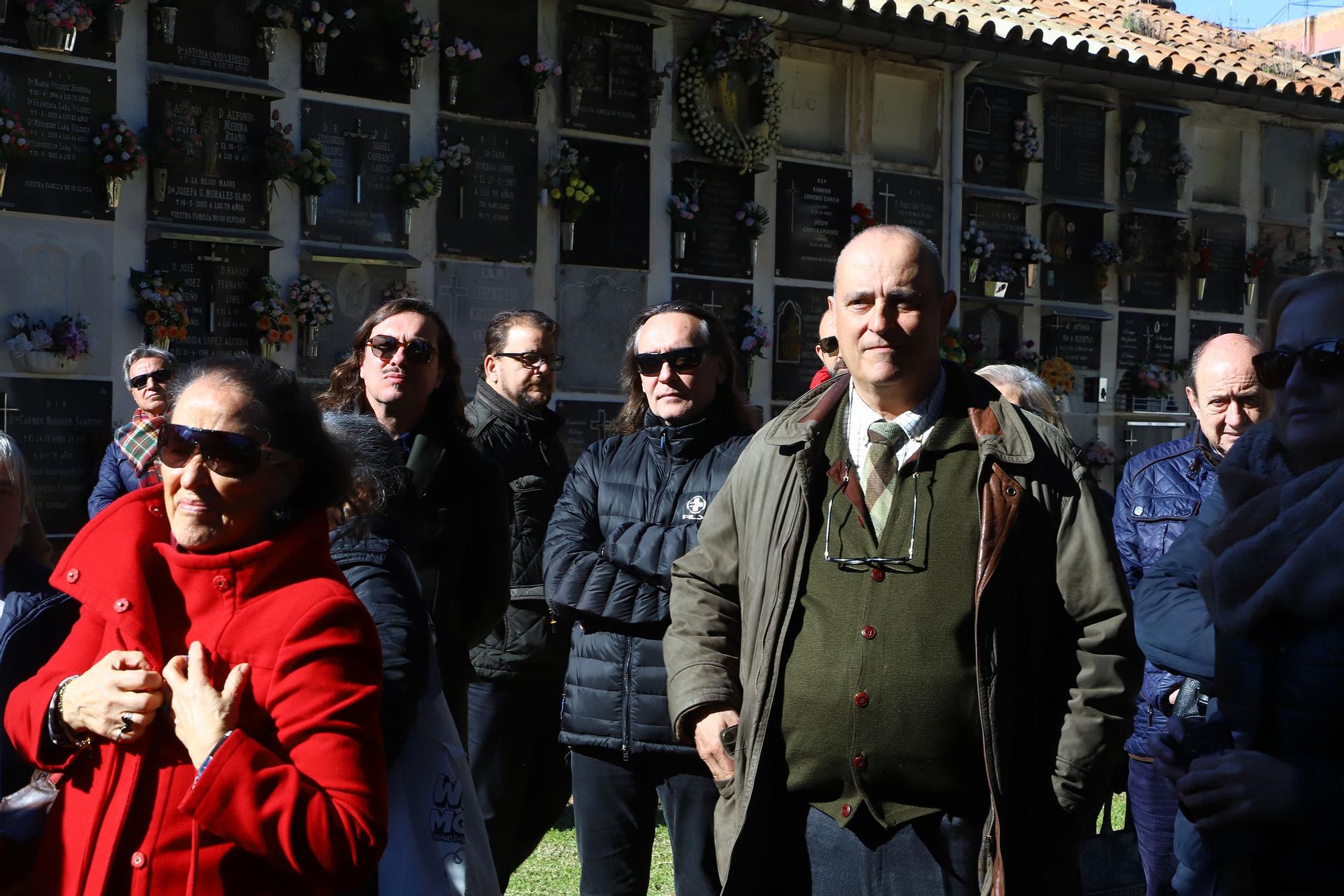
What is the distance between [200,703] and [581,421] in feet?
25.6

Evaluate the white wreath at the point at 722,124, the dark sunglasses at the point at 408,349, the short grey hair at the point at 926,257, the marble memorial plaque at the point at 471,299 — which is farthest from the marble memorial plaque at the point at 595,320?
the short grey hair at the point at 926,257

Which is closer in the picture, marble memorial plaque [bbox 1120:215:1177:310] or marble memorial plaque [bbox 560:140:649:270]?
marble memorial plaque [bbox 560:140:649:270]

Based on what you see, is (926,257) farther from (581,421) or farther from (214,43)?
(581,421)

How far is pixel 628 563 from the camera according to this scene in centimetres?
381

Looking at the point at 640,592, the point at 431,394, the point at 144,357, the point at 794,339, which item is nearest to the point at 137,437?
the point at 144,357

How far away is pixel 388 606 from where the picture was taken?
243cm

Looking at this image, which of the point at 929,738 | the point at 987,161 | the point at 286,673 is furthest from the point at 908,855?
the point at 987,161

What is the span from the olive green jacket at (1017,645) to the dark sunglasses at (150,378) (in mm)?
4905

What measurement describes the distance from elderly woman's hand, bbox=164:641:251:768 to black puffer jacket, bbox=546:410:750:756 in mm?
1741

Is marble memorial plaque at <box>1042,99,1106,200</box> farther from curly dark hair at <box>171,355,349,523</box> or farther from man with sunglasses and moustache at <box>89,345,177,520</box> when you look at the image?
curly dark hair at <box>171,355,349,523</box>

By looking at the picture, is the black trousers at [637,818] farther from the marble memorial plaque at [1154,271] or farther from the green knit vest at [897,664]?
the marble memorial plaque at [1154,271]

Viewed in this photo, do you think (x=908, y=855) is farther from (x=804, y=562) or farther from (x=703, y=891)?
(x=703, y=891)

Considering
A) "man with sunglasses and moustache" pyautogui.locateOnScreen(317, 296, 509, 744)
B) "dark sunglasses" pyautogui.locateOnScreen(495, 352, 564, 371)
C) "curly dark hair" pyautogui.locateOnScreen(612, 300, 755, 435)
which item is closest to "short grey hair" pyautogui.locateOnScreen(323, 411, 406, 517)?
"man with sunglasses and moustache" pyautogui.locateOnScreen(317, 296, 509, 744)

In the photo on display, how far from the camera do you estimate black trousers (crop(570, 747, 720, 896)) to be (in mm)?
3678
